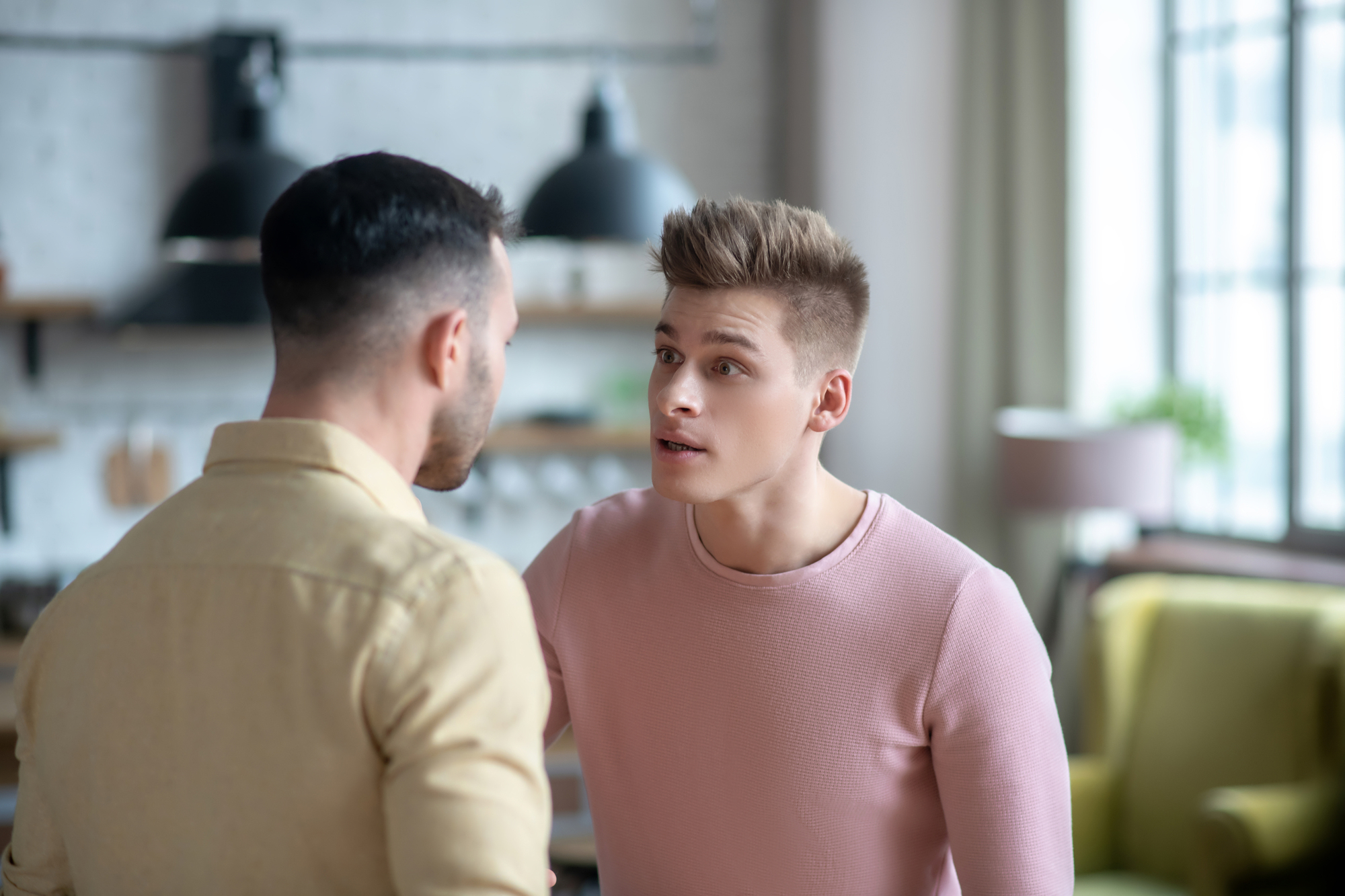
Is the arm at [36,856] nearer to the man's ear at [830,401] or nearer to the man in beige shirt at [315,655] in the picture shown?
the man in beige shirt at [315,655]

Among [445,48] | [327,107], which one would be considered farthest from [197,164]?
[445,48]

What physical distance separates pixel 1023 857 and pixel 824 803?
0.64 feet

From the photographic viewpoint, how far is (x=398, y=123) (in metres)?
4.65

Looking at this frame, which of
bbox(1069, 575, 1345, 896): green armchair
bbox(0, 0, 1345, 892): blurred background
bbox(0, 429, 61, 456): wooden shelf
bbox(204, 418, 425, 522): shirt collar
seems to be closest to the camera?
bbox(204, 418, 425, 522): shirt collar

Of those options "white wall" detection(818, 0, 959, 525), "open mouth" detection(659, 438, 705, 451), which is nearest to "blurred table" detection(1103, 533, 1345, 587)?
"white wall" detection(818, 0, 959, 525)

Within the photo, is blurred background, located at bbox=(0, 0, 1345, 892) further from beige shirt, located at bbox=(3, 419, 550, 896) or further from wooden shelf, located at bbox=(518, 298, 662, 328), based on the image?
beige shirt, located at bbox=(3, 419, 550, 896)

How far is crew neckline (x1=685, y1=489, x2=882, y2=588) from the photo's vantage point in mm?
1313

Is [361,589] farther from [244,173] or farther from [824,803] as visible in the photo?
[244,173]

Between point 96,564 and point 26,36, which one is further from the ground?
point 26,36

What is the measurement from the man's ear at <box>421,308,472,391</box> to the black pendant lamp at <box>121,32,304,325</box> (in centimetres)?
110

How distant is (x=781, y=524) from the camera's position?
1343 mm

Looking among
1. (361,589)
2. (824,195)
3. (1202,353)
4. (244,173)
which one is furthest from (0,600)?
(1202,353)

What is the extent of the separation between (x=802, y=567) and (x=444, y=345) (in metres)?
0.49

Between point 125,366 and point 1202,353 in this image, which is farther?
point 125,366
